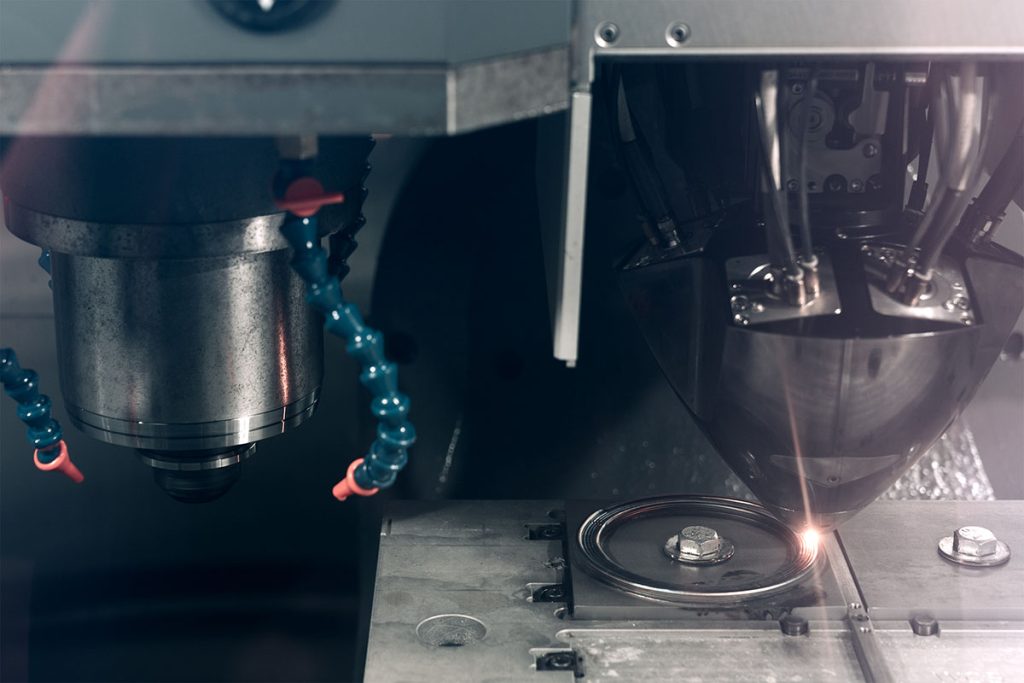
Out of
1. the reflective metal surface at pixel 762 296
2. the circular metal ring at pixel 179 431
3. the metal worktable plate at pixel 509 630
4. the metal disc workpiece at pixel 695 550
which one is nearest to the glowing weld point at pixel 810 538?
the metal disc workpiece at pixel 695 550

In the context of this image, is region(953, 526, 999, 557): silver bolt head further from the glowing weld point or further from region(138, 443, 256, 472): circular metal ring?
region(138, 443, 256, 472): circular metal ring

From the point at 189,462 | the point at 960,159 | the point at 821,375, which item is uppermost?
the point at 960,159

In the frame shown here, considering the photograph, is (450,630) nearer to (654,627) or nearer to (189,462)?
(654,627)

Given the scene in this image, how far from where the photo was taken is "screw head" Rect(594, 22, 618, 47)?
2.95 feet

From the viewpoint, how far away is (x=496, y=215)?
4.76 feet

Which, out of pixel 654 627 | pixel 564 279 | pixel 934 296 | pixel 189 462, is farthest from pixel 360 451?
pixel 934 296

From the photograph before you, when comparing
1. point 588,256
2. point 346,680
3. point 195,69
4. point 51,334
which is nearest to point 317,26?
point 195,69

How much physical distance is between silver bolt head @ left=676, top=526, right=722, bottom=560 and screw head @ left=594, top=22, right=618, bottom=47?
0.50 m

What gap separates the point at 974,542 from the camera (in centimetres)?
120

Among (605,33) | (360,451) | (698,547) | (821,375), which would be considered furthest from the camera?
(360,451)

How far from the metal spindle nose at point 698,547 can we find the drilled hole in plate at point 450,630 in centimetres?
21

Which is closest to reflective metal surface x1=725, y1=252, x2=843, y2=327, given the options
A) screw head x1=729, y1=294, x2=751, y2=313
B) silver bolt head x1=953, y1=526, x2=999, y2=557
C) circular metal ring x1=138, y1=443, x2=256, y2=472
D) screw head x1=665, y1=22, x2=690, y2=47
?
screw head x1=729, y1=294, x2=751, y2=313

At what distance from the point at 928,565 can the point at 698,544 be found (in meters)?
0.23

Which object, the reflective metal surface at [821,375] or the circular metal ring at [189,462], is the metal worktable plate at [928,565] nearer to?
the reflective metal surface at [821,375]
